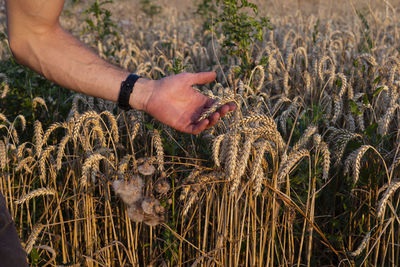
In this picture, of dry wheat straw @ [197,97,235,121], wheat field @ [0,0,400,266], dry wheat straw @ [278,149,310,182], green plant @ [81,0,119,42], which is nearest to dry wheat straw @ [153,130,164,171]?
wheat field @ [0,0,400,266]

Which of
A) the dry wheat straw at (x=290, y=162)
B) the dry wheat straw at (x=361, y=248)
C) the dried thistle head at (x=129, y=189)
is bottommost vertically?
the dry wheat straw at (x=361, y=248)

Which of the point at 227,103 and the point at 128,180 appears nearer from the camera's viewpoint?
the point at 227,103

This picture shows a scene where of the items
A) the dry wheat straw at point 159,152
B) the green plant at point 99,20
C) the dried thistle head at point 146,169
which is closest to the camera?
the dried thistle head at point 146,169

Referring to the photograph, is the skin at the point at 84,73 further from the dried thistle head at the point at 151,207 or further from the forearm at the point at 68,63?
the dried thistle head at the point at 151,207

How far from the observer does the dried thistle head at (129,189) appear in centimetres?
173

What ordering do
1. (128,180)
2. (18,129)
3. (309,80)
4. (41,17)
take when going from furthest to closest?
(18,129) < (309,80) < (128,180) < (41,17)

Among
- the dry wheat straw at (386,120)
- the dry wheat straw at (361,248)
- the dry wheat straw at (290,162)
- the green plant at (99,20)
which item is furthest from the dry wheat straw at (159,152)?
the green plant at (99,20)

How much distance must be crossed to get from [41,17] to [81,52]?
207 mm

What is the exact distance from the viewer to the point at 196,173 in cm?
178

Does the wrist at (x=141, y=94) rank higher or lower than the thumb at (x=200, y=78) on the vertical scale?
lower

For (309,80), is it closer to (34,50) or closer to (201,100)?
(201,100)

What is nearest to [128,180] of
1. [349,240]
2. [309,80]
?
[349,240]

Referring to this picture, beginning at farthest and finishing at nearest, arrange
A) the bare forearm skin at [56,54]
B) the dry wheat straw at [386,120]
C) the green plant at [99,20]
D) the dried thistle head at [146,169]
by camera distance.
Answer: the green plant at [99,20] → the dry wheat straw at [386,120] → the dried thistle head at [146,169] → the bare forearm skin at [56,54]

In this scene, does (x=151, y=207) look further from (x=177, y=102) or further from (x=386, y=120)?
(x=386, y=120)
